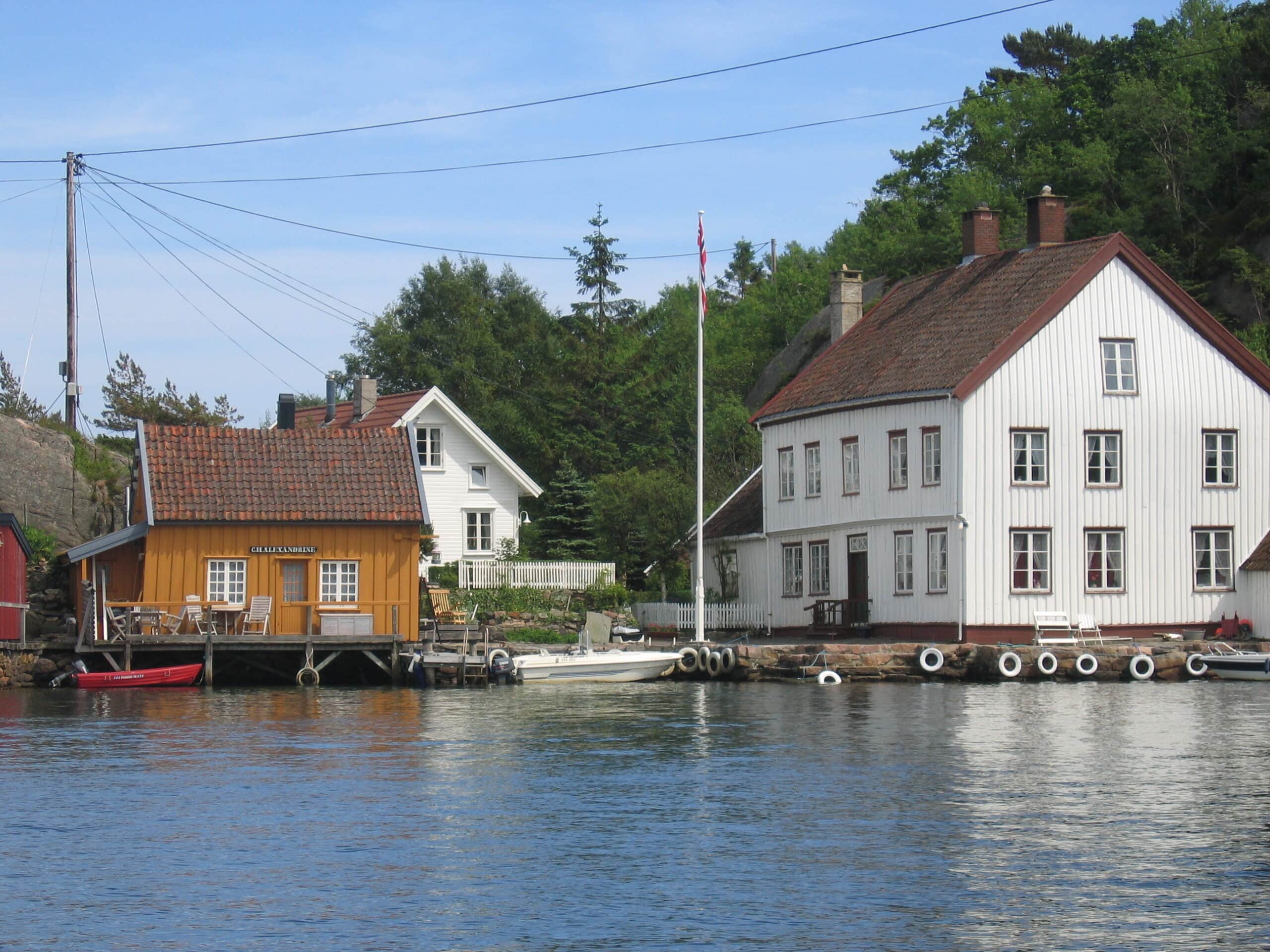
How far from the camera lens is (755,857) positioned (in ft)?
59.2

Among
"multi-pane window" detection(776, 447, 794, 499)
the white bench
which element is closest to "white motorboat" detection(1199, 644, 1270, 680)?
the white bench

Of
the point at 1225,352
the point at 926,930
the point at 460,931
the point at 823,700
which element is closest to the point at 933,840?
the point at 926,930

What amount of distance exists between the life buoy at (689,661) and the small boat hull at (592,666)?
679mm

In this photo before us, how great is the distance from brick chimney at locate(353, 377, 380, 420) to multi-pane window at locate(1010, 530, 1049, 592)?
2965cm

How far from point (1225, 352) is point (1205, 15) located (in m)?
41.1

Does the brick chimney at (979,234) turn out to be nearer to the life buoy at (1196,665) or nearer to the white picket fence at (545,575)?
the life buoy at (1196,665)

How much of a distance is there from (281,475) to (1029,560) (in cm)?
1993

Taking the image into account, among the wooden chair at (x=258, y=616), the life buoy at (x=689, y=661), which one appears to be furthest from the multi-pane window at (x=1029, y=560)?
the wooden chair at (x=258, y=616)

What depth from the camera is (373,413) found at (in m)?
66.1

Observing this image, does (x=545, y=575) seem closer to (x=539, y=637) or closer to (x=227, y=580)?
(x=539, y=637)

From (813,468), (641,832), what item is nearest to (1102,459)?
(813,468)

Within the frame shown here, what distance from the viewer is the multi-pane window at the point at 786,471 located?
171 ft

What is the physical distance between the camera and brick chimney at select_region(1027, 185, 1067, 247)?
49.8 meters

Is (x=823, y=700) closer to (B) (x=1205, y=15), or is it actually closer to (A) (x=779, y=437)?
(A) (x=779, y=437)
